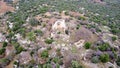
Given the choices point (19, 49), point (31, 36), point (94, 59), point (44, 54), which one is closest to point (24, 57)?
point (19, 49)

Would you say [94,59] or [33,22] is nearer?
[94,59]

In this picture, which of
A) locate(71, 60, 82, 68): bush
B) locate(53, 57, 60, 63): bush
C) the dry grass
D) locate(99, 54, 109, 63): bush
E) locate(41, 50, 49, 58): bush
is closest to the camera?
locate(71, 60, 82, 68): bush

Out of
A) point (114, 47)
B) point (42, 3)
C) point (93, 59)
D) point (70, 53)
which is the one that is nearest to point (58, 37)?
point (70, 53)

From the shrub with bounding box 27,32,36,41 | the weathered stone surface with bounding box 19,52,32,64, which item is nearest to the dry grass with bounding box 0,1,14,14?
the shrub with bounding box 27,32,36,41

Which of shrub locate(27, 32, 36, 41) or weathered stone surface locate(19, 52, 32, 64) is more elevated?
shrub locate(27, 32, 36, 41)

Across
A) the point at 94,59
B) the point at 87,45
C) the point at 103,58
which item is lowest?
the point at 103,58

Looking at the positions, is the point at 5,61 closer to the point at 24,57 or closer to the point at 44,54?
the point at 24,57

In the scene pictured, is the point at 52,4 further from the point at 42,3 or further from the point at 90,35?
the point at 90,35

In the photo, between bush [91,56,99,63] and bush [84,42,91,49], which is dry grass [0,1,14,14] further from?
bush [91,56,99,63]

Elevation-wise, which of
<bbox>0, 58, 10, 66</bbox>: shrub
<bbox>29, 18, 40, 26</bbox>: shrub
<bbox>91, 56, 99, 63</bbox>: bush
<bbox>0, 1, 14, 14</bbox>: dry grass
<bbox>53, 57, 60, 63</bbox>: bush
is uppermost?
<bbox>29, 18, 40, 26</bbox>: shrub

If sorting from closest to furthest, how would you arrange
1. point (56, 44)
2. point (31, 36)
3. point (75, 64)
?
1. point (75, 64)
2. point (56, 44)
3. point (31, 36)

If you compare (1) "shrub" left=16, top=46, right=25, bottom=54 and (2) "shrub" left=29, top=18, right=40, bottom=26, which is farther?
(2) "shrub" left=29, top=18, right=40, bottom=26

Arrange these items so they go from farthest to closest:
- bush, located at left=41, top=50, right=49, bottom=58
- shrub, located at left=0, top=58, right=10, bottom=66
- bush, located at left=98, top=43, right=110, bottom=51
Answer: shrub, located at left=0, top=58, right=10, bottom=66
bush, located at left=98, top=43, right=110, bottom=51
bush, located at left=41, top=50, right=49, bottom=58
